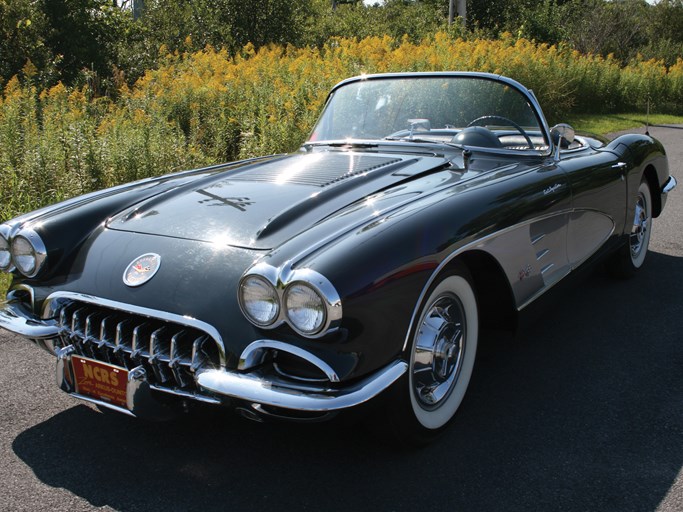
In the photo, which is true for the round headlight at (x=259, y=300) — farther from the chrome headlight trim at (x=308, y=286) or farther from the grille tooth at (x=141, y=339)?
the grille tooth at (x=141, y=339)

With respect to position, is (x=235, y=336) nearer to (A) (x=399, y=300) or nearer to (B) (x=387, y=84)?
(A) (x=399, y=300)

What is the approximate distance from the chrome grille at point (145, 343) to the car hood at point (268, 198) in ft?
1.28

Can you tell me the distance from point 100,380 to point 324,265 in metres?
0.93

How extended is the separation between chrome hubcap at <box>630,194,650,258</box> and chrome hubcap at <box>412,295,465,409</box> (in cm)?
251

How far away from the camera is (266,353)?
2289mm

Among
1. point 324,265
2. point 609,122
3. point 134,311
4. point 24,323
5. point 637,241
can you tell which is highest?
point 324,265

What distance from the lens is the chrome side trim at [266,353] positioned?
2.18 meters

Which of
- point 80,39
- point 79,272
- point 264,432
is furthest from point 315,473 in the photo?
point 80,39

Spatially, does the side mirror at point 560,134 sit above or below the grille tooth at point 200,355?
above

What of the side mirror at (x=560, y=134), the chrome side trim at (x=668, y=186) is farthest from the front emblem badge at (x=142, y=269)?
the chrome side trim at (x=668, y=186)

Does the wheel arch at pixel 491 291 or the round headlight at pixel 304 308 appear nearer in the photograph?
the round headlight at pixel 304 308

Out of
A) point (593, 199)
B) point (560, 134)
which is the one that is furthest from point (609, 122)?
point (593, 199)

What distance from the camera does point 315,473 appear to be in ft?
8.27

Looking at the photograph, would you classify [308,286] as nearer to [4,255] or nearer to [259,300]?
[259,300]
